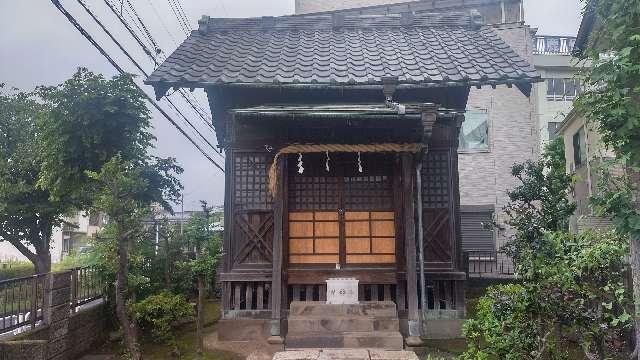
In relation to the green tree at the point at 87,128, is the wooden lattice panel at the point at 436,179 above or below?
below

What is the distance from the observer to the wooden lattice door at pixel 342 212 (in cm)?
1003

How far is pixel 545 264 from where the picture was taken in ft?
20.0

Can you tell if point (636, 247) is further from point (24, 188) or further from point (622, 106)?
point (24, 188)

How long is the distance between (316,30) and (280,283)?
749 cm

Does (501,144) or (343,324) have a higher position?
(501,144)

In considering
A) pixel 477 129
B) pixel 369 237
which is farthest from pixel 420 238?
pixel 477 129

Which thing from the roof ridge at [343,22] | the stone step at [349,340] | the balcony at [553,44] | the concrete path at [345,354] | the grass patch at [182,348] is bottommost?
the grass patch at [182,348]

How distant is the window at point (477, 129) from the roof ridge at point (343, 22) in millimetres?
10823

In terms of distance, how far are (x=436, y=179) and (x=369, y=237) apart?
1940 mm

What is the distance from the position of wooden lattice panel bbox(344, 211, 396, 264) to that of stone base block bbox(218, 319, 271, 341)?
227cm

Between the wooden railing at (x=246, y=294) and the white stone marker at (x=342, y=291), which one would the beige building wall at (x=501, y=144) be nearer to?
the white stone marker at (x=342, y=291)

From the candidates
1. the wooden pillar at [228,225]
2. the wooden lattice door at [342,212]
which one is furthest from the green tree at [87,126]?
the wooden lattice door at [342,212]

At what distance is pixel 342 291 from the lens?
9367 mm

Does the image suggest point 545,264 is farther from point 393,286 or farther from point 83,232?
point 83,232
